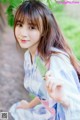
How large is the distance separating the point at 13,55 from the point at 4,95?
0.17 meters

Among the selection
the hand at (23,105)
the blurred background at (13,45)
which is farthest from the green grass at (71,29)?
the hand at (23,105)

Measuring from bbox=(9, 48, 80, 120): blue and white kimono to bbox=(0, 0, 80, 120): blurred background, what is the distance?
0.14ft

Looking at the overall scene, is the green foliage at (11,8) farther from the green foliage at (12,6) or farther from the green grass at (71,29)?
the green grass at (71,29)

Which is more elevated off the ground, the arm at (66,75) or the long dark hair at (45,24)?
the long dark hair at (45,24)

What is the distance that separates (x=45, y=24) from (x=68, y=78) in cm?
20

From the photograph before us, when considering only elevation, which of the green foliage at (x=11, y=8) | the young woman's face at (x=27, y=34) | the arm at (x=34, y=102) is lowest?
the arm at (x=34, y=102)

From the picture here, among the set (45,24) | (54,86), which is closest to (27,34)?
(45,24)

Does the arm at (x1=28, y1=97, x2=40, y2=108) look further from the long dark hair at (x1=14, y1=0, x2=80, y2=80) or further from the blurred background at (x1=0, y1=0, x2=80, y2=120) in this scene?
the long dark hair at (x1=14, y1=0, x2=80, y2=80)

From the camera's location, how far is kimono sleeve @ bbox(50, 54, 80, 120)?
1.03 meters

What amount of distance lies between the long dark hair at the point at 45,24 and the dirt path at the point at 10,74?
0.18m

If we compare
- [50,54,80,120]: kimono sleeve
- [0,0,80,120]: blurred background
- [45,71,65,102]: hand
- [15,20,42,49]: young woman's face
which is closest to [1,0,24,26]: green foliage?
[0,0,80,120]: blurred background

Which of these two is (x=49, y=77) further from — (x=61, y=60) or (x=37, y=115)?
(x=37, y=115)

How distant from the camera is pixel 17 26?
117 centimetres

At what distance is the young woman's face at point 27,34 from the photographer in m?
1.15
